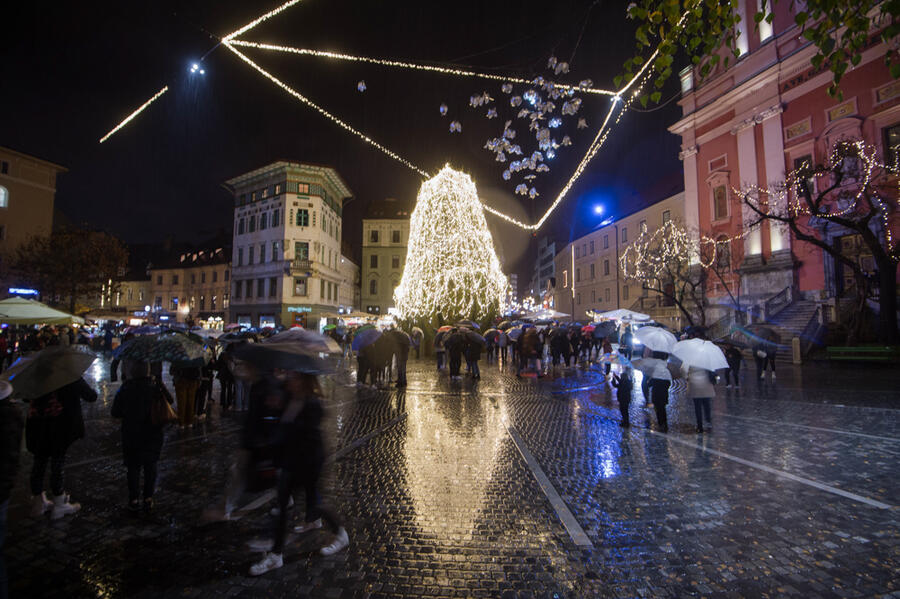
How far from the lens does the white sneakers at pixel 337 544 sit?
12.5ft

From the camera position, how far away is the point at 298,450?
3715 mm

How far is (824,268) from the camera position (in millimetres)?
22938

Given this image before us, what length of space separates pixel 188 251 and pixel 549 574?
2853 inches

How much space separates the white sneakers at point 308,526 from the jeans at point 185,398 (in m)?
5.36

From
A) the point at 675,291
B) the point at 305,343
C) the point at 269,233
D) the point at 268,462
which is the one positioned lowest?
the point at 268,462

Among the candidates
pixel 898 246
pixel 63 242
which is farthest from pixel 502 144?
pixel 63 242

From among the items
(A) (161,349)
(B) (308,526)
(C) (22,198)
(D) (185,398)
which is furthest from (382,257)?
(B) (308,526)

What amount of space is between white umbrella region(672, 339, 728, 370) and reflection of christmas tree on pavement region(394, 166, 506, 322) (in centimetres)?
1670

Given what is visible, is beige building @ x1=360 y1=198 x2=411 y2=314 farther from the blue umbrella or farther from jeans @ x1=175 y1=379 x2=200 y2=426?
jeans @ x1=175 y1=379 x2=200 y2=426

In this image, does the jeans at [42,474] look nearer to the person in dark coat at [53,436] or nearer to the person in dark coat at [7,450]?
the person in dark coat at [53,436]

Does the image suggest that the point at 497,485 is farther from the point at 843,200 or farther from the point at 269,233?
the point at 269,233

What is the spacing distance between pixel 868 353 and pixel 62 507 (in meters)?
24.9

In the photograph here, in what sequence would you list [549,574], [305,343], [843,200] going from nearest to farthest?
[549,574], [305,343], [843,200]

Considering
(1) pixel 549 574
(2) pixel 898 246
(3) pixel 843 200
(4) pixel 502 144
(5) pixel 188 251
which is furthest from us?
(5) pixel 188 251
